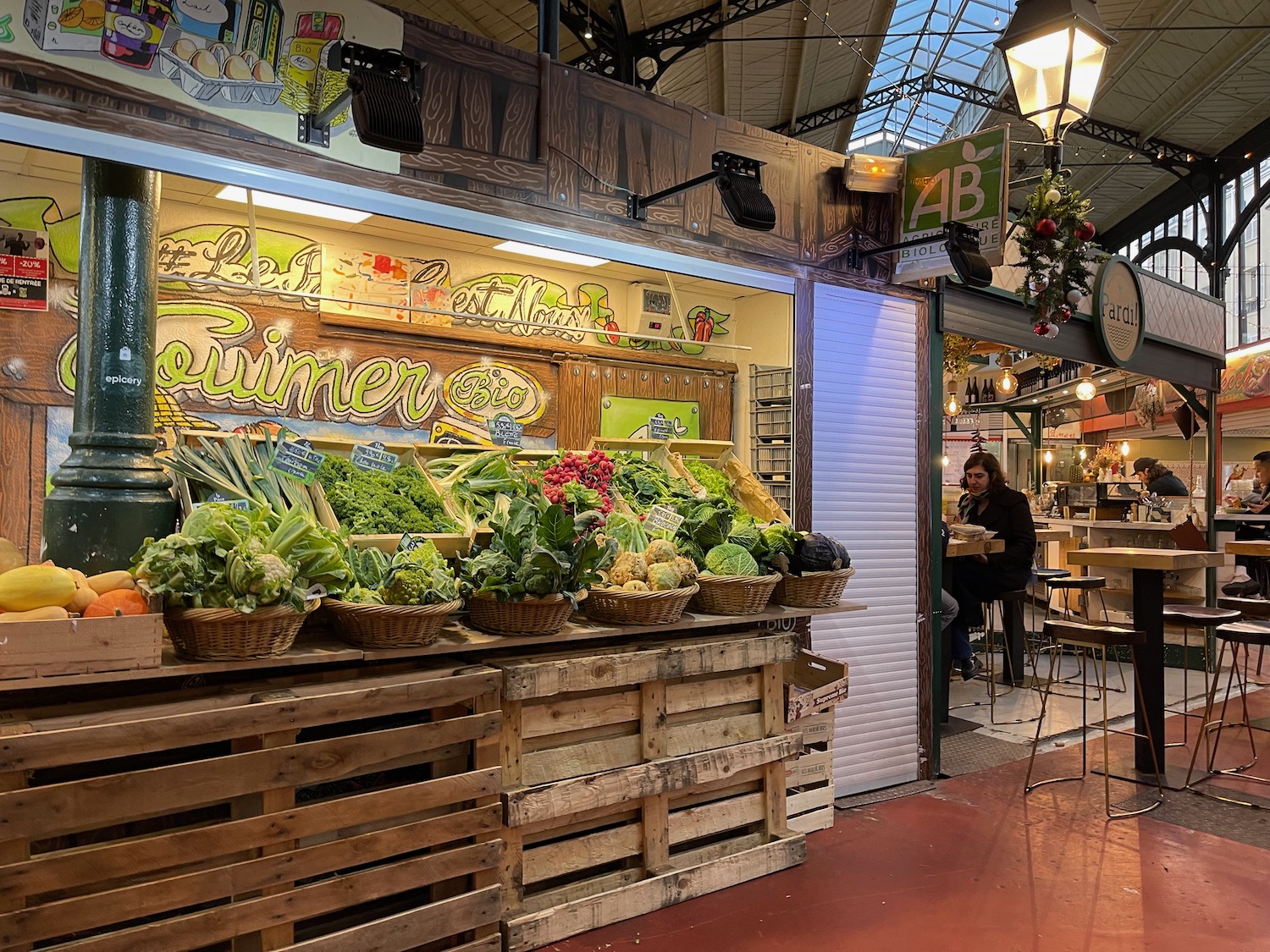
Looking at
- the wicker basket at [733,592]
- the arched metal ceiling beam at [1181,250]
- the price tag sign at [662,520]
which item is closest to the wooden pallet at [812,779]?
the wicker basket at [733,592]

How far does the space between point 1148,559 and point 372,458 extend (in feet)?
13.9

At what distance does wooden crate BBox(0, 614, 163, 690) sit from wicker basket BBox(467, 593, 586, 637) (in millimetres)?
1103

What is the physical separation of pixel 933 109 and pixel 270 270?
15.4 m

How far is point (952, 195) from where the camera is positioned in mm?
4863

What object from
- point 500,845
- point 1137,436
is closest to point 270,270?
point 500,845

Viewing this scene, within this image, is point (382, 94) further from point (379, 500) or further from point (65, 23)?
point (379, 500)

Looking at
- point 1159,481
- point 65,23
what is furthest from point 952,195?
point 1159,481

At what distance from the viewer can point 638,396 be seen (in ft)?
21.0

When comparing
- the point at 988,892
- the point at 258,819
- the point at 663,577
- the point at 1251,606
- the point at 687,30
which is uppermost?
the point at 687,30

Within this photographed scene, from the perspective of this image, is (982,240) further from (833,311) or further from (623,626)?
(623,626)

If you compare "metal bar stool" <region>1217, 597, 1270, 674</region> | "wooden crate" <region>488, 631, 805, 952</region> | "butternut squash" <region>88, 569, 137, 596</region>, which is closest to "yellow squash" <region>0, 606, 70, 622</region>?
"butternut squash" <region>88, 569, 137, 596</region>

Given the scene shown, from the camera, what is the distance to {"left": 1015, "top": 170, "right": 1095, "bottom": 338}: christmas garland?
18.6 ft

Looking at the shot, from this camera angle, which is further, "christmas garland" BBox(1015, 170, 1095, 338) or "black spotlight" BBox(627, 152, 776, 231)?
"christmas garland" BBox(1015, 170, 1095, 338)

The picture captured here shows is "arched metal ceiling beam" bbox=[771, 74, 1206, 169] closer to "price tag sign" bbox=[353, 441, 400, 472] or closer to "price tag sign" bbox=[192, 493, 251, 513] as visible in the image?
"price tag sign" bbox=[353, 441, 400, 472]
